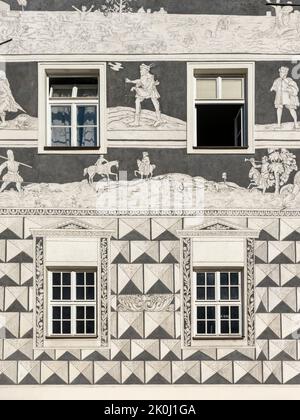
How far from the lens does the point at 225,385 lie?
13.7 meters

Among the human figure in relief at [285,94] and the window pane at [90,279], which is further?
the human figure in relief at [285,94]

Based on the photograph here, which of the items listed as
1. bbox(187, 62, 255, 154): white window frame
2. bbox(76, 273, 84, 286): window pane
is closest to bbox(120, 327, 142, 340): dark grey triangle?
bbox(76, 273, 84, 286): window pane

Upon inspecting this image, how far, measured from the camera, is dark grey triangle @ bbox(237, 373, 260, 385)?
13719 mm

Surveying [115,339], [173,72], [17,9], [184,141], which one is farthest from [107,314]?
[17,9]

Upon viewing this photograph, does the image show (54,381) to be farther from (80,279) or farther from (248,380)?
(248,380)

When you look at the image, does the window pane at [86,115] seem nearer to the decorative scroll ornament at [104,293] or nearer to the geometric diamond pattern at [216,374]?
the decorative scroll ornament at [104,293]

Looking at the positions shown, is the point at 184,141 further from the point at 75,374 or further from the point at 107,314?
the point at 75,374

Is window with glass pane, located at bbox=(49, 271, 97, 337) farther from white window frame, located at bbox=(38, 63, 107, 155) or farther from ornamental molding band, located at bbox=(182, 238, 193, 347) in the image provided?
white window frame, located at bbox=(38, 63, 107, 155)

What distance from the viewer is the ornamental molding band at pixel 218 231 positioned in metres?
14.0

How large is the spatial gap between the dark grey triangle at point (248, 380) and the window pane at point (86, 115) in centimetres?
425

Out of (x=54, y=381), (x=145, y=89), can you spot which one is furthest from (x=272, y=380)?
(x=145, y=89)

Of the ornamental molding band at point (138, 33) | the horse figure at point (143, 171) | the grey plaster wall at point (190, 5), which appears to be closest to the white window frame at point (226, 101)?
the ornamental molding band at point (138, 33)

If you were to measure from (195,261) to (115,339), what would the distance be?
5.17ft

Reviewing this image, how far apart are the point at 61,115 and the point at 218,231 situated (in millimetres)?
2883
